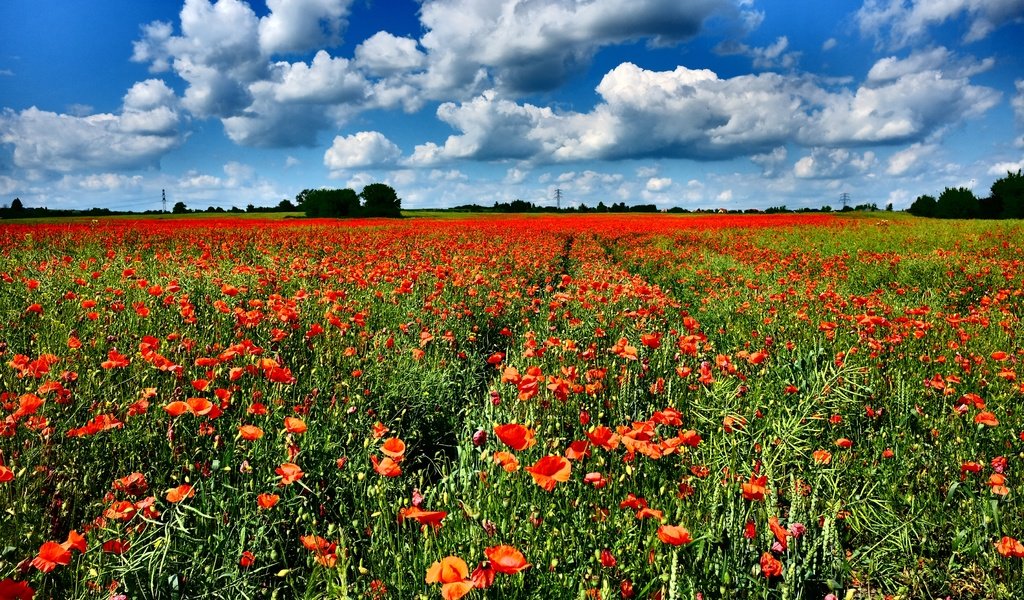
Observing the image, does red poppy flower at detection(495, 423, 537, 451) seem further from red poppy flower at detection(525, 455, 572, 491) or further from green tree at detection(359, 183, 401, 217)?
green tree at detection(359, 183, 401, 217)

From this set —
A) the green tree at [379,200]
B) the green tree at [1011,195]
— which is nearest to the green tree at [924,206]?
the green tree at [1011,195]

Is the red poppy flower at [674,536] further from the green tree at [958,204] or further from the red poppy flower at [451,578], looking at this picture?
the green tree at [958,204]

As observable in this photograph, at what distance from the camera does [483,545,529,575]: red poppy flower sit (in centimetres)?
136

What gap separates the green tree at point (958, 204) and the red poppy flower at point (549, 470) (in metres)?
74.1

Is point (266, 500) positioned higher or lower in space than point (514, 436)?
→ lower

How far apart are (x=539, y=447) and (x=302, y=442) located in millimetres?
1174

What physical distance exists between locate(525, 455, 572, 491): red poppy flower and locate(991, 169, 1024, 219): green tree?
245 feet

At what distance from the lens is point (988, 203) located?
206 ft

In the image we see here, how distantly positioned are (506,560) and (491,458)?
1.04 m

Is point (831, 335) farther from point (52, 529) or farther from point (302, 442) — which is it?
point (52, 529)

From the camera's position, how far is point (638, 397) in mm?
3779

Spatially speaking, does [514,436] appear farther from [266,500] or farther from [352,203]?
[352,203]

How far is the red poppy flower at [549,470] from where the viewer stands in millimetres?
1646

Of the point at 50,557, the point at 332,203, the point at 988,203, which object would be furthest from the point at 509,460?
the point at 988,203
